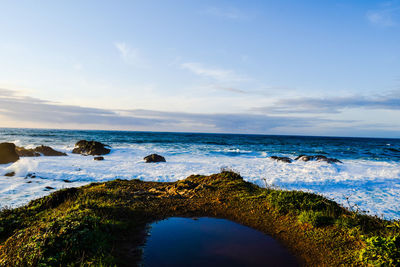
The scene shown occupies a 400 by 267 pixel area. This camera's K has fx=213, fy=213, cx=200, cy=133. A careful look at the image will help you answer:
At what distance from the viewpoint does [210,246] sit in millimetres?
5789

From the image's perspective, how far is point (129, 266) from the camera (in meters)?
4.82

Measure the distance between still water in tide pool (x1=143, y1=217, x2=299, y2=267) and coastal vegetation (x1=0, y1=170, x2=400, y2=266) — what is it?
0.37 meters

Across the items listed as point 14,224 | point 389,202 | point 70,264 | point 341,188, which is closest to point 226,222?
point 70,264

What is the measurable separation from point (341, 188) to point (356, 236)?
11468 mm

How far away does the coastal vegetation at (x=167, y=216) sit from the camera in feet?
15.6

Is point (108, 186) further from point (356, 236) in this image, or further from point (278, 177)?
point (278, 177)

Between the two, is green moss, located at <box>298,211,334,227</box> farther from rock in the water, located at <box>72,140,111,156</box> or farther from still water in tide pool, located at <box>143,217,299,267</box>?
rock in the water, located at <box>72,140,111,156</box>

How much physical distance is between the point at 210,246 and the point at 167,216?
2652mm

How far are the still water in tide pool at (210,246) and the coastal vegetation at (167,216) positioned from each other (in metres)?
0.37

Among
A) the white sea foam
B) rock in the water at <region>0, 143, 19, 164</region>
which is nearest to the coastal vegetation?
the white sea foam

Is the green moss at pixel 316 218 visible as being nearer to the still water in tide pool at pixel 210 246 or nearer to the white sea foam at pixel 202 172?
the still water in tide pool at pixel 210 246

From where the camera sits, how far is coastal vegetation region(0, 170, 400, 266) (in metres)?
4.75

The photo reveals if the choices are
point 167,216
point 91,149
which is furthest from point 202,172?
point 91,149

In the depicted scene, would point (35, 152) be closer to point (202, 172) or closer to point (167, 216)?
point (202, 172)
